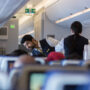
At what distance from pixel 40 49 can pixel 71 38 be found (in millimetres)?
788

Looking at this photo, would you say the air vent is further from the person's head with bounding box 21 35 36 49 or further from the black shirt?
the black shirt

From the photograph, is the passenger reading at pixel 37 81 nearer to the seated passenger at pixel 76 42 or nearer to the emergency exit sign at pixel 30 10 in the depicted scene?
Result: the seated passenger at pixel 76 42

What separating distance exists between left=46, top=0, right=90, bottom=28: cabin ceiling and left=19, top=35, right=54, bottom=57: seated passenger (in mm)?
7831

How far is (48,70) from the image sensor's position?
119 cm

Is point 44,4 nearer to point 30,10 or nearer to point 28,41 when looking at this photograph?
Result: point 30,10

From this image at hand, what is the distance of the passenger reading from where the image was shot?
4.00 ft

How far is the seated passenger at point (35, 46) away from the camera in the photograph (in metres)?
5.39

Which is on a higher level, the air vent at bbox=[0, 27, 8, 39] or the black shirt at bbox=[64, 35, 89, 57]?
the air vent at bbox=[0, 27, 8, 39]

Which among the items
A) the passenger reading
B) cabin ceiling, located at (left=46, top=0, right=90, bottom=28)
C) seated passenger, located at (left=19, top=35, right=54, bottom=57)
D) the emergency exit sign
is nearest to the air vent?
cabin ceiling, located at (left=46, top=0, right=90, bottom=28)

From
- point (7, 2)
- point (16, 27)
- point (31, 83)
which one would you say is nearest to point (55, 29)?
point (16, 27)

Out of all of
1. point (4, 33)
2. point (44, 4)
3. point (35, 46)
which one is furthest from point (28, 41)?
point (44, 4)

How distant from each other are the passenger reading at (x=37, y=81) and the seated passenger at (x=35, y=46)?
4.12 m

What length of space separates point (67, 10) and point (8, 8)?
14.3 feet

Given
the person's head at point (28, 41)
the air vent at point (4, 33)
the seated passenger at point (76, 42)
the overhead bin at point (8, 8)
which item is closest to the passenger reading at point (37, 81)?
the seated passenger at point (76, 42)
